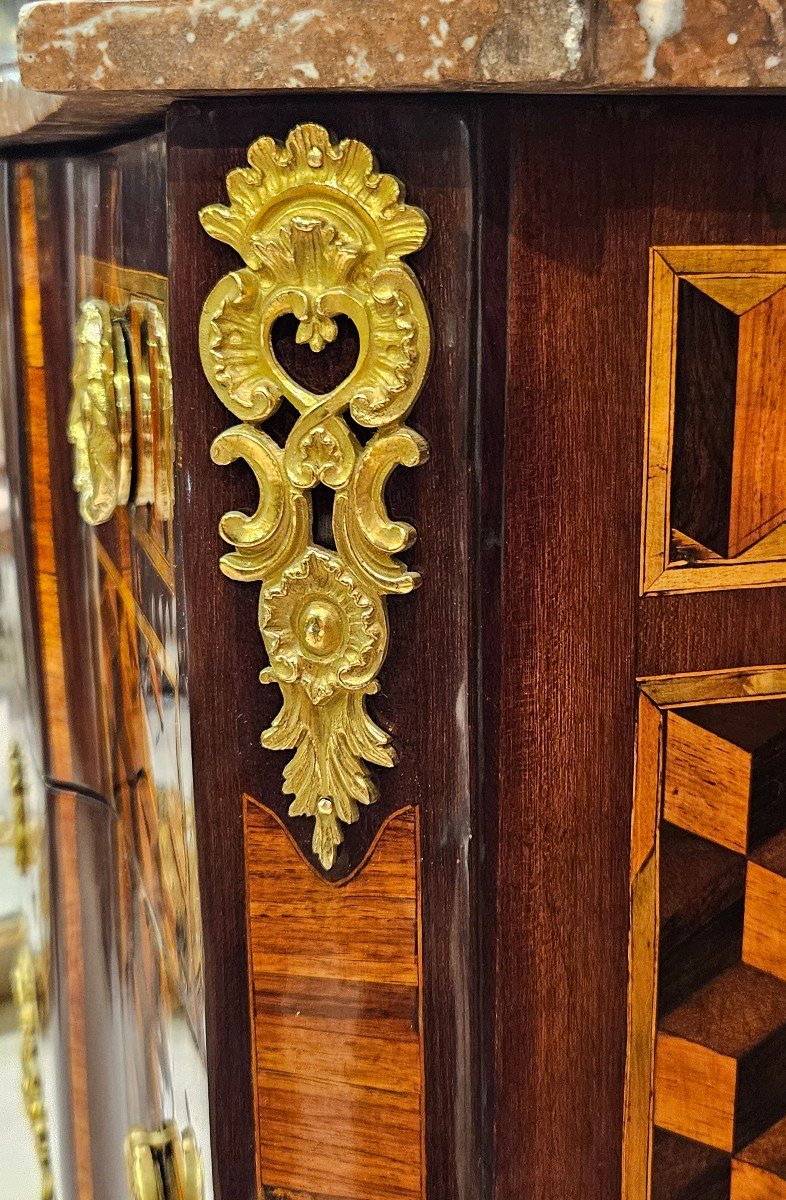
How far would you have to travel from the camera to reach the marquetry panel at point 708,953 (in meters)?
0.60

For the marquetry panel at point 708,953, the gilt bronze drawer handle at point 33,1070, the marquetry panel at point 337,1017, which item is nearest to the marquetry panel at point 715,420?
the marquetry panel at point 708,953

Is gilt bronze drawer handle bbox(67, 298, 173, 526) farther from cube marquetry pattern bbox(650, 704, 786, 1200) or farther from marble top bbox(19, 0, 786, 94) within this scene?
cube marquetry pattern bbox(650, 704, 786, 1200)

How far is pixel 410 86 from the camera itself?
1.57 ft

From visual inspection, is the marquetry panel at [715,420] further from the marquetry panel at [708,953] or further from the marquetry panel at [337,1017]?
the marquetry panel at [337,1017]

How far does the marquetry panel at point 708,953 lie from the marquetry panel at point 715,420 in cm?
6

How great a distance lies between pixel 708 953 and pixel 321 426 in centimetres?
31

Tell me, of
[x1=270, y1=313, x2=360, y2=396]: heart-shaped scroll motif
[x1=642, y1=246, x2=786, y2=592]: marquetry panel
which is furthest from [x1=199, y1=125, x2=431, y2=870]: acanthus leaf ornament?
[x1=642, y1=246, x2=786, y2=592]: marquetry panel

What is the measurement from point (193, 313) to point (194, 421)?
5 cm

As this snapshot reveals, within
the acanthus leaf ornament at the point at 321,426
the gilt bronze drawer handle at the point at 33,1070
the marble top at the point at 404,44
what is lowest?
the gilt bronze drawer handle at the point at 33,1070

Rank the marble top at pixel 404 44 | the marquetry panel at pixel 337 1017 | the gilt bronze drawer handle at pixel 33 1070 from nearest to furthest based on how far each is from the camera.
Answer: the marble top at pixel 404 44
the marquetry panel at pixel 337 1017
the gilt bronze drawer handle at pixel 33 1070

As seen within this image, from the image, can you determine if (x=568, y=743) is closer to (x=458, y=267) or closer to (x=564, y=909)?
(x=564, y=909)

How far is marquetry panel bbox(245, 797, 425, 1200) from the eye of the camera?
1.95ft

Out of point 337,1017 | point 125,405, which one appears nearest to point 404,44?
point 125,405

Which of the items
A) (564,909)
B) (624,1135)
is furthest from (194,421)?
(624,1135)
